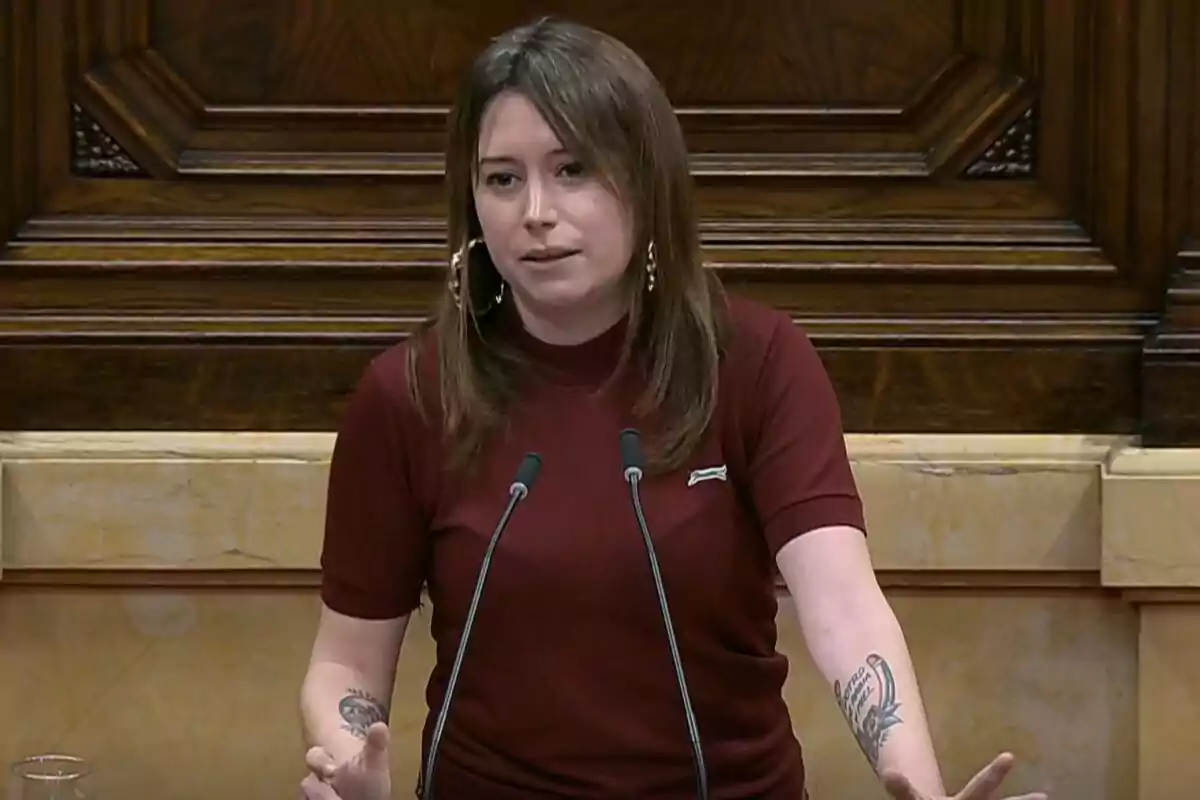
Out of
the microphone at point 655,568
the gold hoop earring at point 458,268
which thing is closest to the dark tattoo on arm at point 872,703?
the microphone at point 655,568

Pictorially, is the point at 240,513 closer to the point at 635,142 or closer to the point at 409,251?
the point at 409,251

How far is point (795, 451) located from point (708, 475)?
0.08 metres

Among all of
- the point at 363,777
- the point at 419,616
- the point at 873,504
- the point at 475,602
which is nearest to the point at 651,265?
the point at 475,602

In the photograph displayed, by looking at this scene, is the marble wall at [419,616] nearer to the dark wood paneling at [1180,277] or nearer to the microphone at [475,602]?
the dark wood paneling at [1180,277]

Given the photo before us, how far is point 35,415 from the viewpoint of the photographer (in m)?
2.12

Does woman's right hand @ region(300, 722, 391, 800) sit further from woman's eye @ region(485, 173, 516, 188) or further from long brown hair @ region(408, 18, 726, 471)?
woman's eye @ region(485, 173, 516, 188)

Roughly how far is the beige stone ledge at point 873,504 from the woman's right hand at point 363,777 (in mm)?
786

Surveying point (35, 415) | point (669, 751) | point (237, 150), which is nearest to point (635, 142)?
point (669, 751)

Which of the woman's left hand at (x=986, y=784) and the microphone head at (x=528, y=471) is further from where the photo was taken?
the microphone head at (x=528, y=471)

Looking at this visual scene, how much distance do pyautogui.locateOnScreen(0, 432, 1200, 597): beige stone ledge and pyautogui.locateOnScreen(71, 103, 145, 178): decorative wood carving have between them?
1.05 ft

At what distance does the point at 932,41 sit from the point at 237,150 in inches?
33.1

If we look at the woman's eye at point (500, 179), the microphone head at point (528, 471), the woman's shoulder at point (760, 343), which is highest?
the woman's eye at point (500, 179)

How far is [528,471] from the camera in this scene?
1.38m

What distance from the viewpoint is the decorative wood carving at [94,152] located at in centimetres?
215
